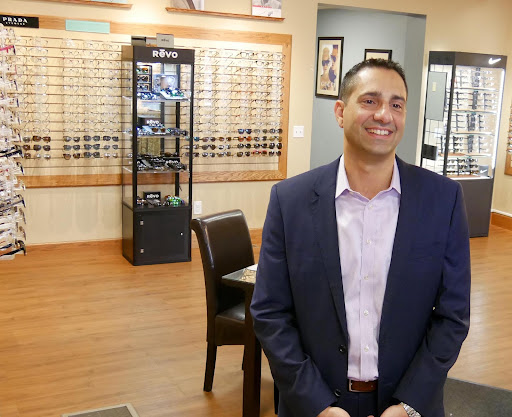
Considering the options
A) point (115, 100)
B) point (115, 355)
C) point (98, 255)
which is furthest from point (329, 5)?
point (115, 355)

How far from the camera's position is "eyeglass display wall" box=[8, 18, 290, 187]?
5.98 metres

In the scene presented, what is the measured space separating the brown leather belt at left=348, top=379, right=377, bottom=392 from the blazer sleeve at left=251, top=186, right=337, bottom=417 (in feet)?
0.20

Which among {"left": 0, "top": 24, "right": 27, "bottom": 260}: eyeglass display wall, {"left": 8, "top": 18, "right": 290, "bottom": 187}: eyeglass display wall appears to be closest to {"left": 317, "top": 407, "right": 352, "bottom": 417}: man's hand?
{"left": 0, "top": 24, "right": 27, "bottom": 260}: eyeglass display wall

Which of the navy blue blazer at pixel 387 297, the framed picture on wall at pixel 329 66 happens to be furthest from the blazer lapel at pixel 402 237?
the framed picture on wall at pixel 329 66

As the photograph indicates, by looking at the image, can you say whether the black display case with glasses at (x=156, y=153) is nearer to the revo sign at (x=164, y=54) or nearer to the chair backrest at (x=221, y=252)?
the revo sign at (x=164, y=54)

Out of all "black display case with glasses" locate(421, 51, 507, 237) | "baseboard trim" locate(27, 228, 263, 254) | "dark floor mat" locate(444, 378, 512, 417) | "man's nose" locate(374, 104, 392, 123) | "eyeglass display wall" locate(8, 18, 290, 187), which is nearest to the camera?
"man's nose" locate(374, 104, 392, 123)

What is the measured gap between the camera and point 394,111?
177 cm

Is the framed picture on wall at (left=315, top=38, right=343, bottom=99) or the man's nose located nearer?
the man's nose

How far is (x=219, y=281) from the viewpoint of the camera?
3.65 metres

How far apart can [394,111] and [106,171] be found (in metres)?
4.91

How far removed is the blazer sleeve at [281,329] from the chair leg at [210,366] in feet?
5.95

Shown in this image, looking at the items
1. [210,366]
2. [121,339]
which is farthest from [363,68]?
[121,339]

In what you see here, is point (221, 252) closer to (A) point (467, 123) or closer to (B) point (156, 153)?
(B) point (156, 153)

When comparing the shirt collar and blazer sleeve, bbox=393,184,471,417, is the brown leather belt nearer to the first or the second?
blazer sleeve, bbox=393,184,471,417
